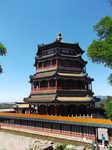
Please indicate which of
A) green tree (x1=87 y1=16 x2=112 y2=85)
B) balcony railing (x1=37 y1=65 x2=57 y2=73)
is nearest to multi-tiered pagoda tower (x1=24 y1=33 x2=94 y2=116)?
balcony railing (x1=37 y1=65 x2=57 y2=73)

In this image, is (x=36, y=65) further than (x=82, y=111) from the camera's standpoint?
Yes

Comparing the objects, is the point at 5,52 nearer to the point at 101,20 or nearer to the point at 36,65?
the point at 36,65

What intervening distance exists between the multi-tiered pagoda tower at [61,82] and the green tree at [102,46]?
8.41 meters

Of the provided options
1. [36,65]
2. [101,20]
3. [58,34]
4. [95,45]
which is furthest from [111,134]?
[58,34]

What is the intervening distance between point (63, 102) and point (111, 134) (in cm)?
998

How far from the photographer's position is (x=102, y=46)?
15.7m

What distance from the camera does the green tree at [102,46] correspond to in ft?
49.7

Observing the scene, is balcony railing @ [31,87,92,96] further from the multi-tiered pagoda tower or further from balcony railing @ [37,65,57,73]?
balcony railing @ [37,65,57,73]

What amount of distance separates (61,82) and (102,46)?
10.7 m

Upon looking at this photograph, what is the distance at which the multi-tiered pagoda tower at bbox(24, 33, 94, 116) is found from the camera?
78.0 feet

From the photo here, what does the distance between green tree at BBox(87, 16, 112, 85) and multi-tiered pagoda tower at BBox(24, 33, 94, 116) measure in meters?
8.41

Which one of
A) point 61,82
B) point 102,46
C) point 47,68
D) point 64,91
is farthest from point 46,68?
point 102,46

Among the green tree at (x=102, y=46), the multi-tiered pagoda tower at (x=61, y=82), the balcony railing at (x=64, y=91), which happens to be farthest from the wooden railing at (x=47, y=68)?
the green tree at (x=102, y=46)

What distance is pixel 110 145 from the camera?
12859mm
